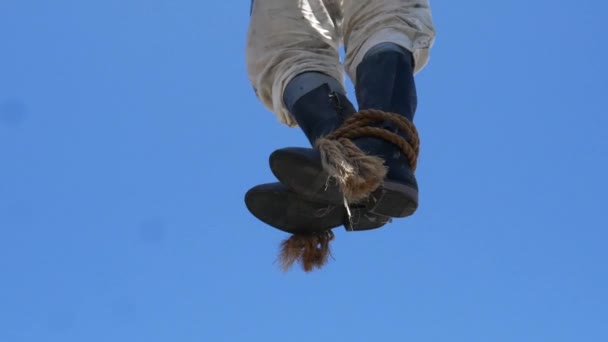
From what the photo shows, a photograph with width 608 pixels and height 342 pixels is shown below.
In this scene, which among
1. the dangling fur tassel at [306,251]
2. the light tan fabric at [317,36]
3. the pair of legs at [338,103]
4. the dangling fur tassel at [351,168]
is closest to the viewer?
the dangling fur tassel at [351,168]

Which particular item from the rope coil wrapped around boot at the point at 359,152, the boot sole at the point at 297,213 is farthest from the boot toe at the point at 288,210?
the rope coil wrapped around boot at the point at 359,152

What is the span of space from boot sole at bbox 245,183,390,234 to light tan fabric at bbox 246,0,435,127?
1.72ft

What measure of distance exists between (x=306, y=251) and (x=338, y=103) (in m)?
0.55

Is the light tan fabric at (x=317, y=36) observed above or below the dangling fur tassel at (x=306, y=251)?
above

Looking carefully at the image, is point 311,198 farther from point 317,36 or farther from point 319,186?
point 317,36

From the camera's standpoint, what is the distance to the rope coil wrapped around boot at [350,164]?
353cm

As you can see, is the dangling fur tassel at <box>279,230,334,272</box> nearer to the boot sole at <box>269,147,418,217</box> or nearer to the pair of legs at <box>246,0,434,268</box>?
the pair of legs at <box>246,0,434,268</box>

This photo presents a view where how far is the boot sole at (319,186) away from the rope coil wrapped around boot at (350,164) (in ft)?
0.20

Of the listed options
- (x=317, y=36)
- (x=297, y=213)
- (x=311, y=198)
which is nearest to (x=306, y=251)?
(x=297, y=213)

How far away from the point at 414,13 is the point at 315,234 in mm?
934

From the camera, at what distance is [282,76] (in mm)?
4223

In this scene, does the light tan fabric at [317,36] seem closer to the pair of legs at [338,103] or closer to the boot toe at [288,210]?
the pair of legs at [338,103]

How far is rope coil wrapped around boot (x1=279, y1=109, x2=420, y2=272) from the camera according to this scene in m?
3.53

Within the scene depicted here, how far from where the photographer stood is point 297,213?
Answer: 3.91 m
